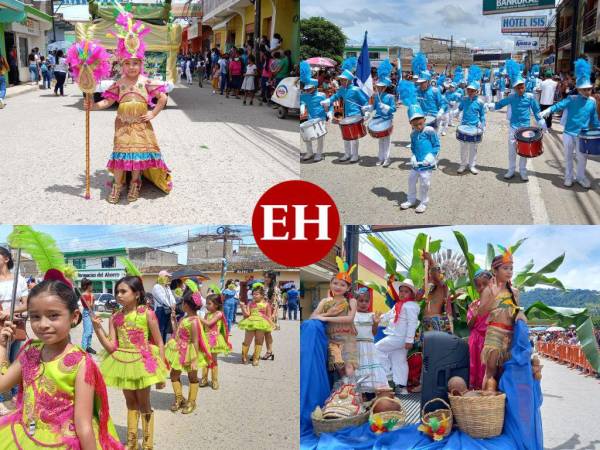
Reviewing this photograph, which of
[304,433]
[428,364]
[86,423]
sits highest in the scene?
[86,423]

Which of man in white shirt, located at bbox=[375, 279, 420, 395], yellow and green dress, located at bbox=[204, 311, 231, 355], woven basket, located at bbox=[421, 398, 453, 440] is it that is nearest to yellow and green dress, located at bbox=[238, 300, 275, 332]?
yellow and green dress, located at bbox=[204, 311, 231, 355]

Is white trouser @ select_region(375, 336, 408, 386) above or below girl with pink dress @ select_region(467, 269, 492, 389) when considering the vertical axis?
below

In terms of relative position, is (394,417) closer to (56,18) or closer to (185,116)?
(185,116)

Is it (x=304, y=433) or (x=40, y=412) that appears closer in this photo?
(x=40, y=412)

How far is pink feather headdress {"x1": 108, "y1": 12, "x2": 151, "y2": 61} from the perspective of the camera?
6691 millimetres

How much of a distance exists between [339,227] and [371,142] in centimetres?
608

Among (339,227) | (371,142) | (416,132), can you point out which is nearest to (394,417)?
(339,227)

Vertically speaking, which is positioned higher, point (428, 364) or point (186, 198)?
point (186, 198)

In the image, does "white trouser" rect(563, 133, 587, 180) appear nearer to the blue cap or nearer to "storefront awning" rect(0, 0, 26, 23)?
the blue cap

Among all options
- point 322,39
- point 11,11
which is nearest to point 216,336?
point 11,11

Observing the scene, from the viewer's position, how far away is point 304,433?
5.27 meters

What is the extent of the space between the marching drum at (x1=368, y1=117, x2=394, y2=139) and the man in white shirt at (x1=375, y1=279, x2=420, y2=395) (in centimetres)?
402

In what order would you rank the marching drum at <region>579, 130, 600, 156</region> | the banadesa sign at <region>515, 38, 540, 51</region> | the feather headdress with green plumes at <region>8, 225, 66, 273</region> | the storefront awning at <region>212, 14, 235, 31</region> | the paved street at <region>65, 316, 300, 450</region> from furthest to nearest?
1. the banadesa sign at <region>515, 38, 540, 51</region>
2. the storefront awning at <region>212, 14, 235, 31</region>
3. the marching drum at <region>579, 130, 600, 156</region>
4. the paved street at <region>65, 316, 300, 450</region>
5. the feather headdress with green plumes at <region>8, 225, 66, 273</region>

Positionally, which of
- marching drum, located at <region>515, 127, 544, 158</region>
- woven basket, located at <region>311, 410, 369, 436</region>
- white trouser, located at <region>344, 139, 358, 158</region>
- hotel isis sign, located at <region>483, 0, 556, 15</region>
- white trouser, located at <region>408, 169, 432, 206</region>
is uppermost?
hotel isis sign, located at <region>483, 0, 556, 15</region>
